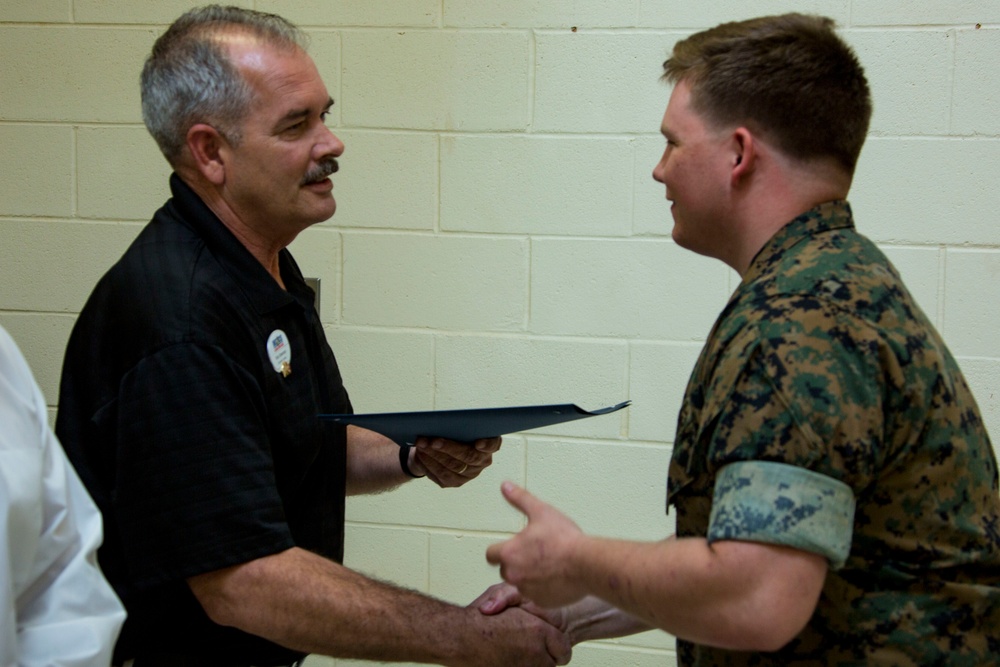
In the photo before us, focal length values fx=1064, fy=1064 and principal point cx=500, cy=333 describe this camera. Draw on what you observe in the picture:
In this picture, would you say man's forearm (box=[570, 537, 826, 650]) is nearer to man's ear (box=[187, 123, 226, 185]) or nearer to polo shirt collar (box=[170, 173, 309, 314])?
polo shirt collar (box=[170, 173, 309, 314])

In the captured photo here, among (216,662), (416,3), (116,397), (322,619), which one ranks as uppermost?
(416,3)

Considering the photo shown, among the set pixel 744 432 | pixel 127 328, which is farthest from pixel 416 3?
pixel 744 432

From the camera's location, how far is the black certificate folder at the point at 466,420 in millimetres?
1447

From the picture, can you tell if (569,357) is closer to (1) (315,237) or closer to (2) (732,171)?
(1) (315,237)

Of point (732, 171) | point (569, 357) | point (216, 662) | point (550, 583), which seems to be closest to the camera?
point (550, 583)

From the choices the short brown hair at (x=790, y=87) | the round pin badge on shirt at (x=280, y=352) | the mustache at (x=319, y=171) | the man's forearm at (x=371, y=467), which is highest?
the short brown hair at (x=790, y=87)

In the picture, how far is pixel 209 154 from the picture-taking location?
174 cm

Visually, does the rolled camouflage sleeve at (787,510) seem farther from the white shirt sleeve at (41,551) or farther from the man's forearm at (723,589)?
the white shirt sleeve at (41,551)

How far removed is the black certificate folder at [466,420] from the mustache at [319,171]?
0.46 meters

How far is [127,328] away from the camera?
60.3 inches

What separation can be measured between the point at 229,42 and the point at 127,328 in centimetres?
53

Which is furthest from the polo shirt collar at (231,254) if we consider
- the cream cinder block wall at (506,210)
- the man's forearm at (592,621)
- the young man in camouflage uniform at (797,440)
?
the cream cinder block wall at (506,210)

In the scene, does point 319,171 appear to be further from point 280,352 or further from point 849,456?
point 849,456

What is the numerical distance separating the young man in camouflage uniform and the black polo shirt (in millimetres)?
427
